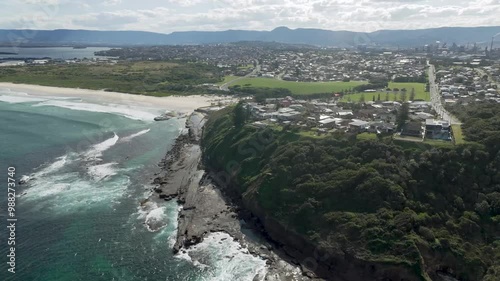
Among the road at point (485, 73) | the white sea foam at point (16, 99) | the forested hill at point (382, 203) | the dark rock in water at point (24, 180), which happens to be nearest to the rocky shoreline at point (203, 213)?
the forested hill at point (382, 203)

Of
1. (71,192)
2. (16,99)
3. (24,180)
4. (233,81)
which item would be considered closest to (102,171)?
(71,192)

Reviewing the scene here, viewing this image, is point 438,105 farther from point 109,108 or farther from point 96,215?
point 109,108

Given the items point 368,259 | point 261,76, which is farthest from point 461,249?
point 261,76

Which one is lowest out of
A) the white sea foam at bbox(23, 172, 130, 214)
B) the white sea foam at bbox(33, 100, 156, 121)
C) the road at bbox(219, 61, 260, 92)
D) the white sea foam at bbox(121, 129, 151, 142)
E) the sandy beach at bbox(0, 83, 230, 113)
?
the white sea foam at bbox(23, 172, 130, 214)

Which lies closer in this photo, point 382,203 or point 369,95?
point 382,203

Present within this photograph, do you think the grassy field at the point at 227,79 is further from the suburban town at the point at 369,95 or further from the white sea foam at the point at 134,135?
the white sea foam at the point at 134,135

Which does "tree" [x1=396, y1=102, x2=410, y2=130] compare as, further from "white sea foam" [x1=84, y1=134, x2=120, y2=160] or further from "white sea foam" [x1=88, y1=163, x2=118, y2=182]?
"white sea foam" [x1=84, y1=134, x2=120, y2=160]

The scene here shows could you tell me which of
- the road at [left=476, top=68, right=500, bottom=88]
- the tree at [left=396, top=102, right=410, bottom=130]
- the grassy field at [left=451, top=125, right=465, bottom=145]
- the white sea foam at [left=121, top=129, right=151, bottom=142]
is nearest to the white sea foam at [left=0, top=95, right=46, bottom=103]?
the white sea foam at [left=121, top=129, right=151, bottom=142]
